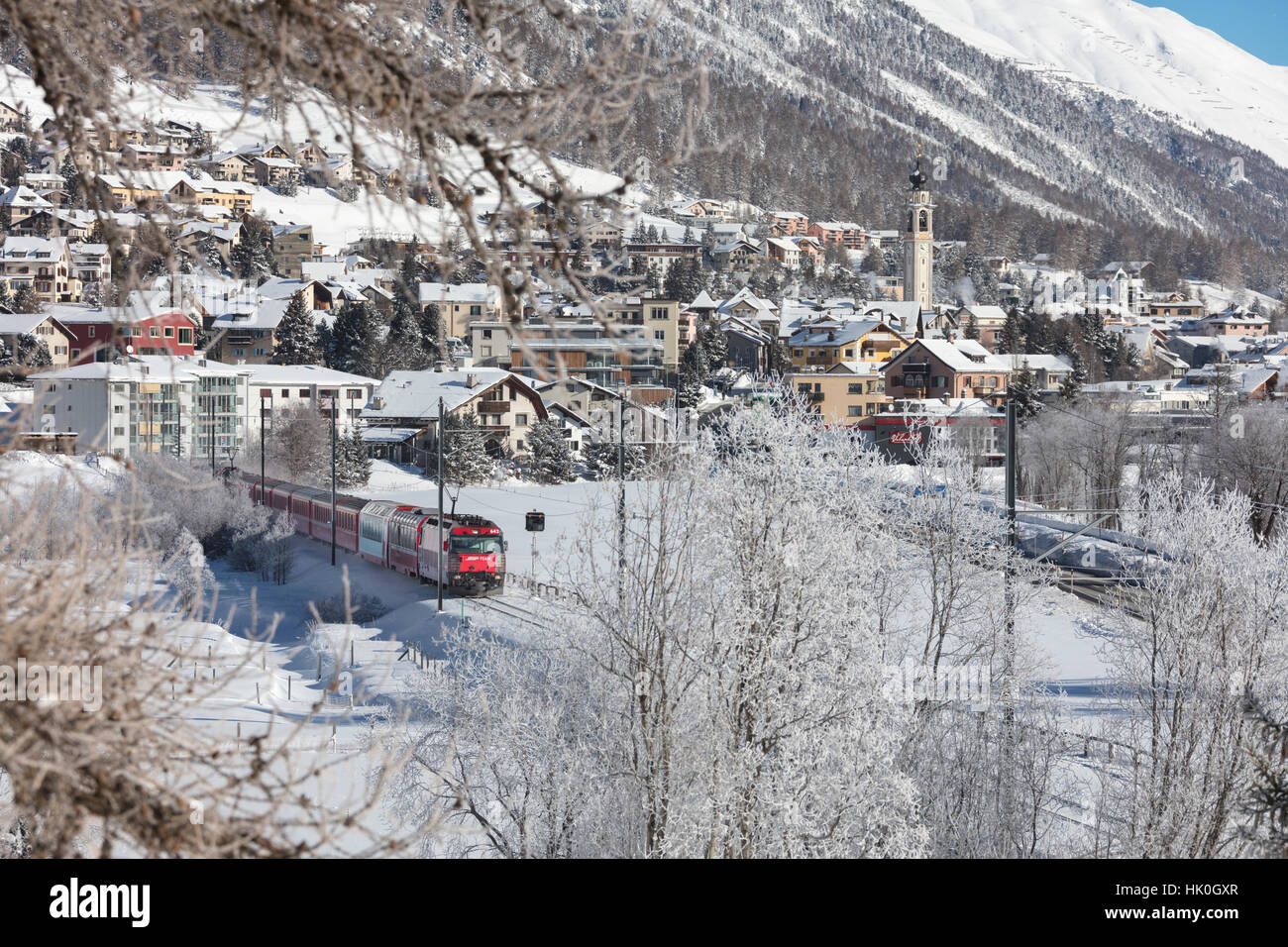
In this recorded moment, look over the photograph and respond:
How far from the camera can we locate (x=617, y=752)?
1462 cm

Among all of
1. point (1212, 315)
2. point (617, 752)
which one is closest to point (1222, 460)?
point (617, 752)

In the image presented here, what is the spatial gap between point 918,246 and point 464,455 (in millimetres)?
84294

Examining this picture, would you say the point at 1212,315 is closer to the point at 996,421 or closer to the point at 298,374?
the point at 996,421

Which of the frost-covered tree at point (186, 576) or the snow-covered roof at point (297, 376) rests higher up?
the snow-covered roof at point (297, 376)

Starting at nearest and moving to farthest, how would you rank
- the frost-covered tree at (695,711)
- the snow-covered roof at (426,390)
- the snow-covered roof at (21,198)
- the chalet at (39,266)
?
the frost-covered tree at (695,711)
the snow-covered roof at (426,390)
the chalet at (39,266)
the snow-covered roof at (21,198)

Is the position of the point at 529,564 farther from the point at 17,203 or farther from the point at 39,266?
the point at 17,203

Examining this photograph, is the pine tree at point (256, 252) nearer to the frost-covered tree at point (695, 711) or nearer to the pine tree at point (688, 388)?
the pine tree at point (688, 388)

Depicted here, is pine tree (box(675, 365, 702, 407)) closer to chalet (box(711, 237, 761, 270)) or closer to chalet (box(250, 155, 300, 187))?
chalet (box(711, 237, 761, 270))

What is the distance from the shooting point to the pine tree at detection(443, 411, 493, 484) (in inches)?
2174

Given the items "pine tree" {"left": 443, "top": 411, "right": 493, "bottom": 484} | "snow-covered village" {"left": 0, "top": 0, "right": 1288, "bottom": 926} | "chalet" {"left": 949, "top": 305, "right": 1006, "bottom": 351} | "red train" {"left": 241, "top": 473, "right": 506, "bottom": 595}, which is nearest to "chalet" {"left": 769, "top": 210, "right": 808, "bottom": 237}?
"chalet" {"left": 949, "top": 305, "right": 1006, "bottom": 351}

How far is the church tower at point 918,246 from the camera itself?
128750mm

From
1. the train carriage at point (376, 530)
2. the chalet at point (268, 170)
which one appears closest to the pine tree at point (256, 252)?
the chalet at point (268, 170)

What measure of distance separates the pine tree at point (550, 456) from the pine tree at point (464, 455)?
2262mm
